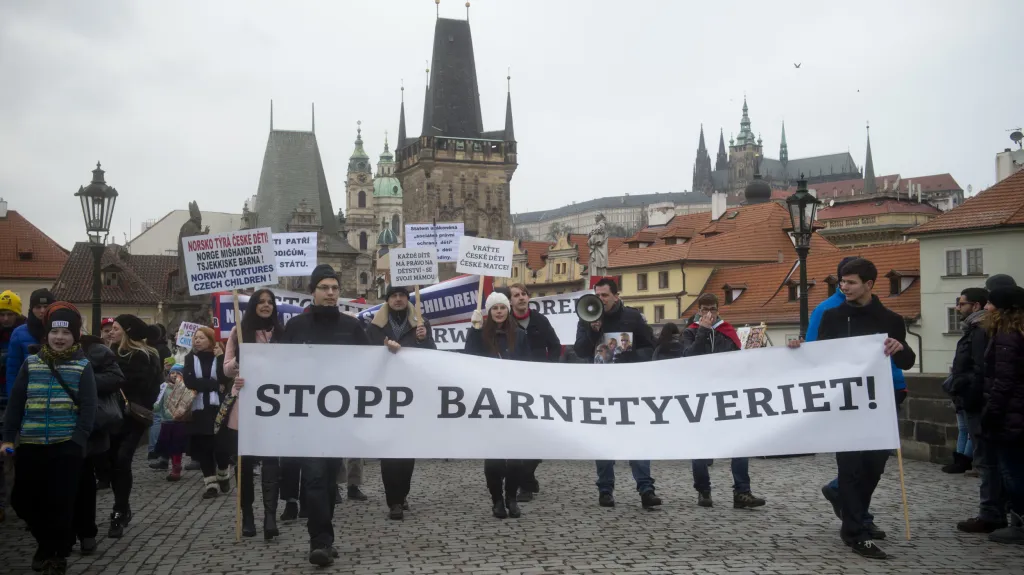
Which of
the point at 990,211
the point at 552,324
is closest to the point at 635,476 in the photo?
the point at 552,324

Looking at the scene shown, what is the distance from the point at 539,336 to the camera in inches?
404

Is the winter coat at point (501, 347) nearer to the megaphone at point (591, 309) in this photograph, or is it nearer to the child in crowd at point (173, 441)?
the megaphone at point (591, 309)

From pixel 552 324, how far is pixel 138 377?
9.73 metres

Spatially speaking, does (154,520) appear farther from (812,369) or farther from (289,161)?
(289,161)

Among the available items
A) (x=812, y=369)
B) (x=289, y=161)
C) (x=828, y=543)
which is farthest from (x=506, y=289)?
(x=289, y=161)

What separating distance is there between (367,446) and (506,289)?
3.16 metres

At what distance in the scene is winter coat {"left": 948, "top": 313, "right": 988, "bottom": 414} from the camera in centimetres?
955

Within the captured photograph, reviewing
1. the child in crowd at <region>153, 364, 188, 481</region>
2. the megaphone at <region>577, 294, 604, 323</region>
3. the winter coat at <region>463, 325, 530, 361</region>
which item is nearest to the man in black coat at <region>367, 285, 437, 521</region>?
the winter coat at <region>463, 325, 530, 361</region>

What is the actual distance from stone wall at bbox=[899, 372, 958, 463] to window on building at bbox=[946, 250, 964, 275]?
36074 millimetres

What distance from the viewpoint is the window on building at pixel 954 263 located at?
156ft

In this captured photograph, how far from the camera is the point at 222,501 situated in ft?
36.9

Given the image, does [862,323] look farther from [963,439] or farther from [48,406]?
[48,406]

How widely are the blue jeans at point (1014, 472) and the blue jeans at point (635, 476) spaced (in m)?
3.01

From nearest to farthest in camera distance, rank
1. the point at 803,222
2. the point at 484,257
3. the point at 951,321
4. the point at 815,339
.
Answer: the point at 815,339 < the point at 484,257 < the point at 803,222 < the point at 951,321
